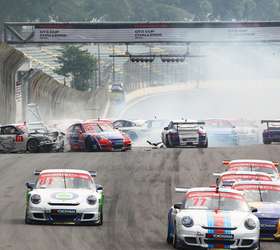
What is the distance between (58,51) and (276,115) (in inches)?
2137

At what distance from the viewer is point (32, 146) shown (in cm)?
4541

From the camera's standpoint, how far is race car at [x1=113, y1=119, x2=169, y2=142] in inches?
2202

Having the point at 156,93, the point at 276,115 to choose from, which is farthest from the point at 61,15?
the point at 276,115

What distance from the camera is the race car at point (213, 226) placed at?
A: 20250 mm

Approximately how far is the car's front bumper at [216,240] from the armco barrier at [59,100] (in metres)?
45.2

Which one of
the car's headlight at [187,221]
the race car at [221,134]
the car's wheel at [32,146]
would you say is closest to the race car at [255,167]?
the car's headlight at [187,221]

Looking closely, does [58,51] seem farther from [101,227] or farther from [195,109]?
[101,227]

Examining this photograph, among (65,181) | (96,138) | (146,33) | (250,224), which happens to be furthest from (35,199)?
(146,33)

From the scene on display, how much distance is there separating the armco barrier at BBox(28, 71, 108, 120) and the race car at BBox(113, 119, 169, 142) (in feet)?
31.4

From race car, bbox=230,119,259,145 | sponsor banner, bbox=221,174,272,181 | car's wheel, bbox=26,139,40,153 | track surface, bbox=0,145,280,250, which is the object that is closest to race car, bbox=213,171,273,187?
sponsor banner, bbox=221,174,272,181

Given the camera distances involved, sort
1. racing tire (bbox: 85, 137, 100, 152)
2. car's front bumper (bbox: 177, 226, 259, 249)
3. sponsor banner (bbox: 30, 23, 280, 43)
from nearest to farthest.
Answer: car's front bumper (bbox: 177, 226, 259, 249)
racing tire (bbox: 85, 137, 100, 152)
sponsor banner (bbox: 30, 23, 280, 43)

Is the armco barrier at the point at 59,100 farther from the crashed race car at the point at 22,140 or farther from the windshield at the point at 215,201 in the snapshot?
the windshield at the point at 215,201

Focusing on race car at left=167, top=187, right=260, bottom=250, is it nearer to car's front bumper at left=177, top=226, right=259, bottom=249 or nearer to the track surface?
car's front bumper at left=177, top=226, right=259, bottom=249

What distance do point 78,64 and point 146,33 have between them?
242 ft
